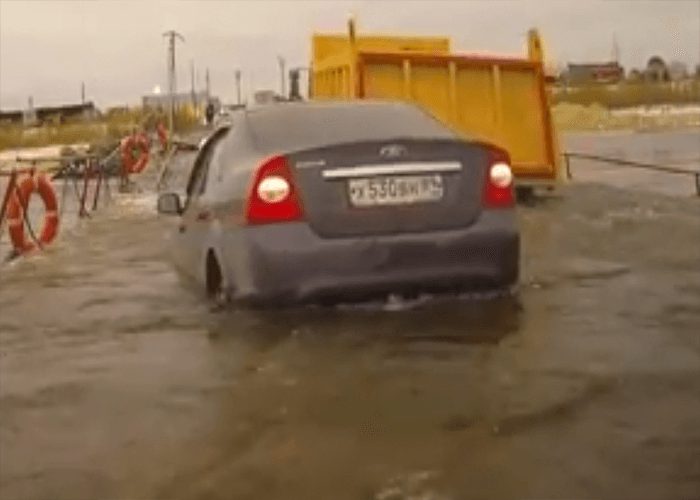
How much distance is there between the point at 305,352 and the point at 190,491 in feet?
7.29

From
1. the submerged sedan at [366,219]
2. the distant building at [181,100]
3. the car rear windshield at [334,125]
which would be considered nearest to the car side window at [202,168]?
the car rear windshield at [334,125]

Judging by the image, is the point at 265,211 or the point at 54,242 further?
the point at 54,242

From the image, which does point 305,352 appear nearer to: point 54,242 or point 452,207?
point 452,207

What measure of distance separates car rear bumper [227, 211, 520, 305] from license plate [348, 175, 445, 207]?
0.19m

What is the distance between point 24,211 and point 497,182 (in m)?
9.88

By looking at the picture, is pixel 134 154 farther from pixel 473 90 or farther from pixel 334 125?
pixel 334 125

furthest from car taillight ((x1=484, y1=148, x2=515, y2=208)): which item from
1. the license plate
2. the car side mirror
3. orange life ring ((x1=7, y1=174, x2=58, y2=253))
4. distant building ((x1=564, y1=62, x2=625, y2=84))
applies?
distant building ((x1=564, y1=62, x2=625, y2=84))

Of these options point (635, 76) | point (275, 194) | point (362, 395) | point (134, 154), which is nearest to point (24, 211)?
point (275, 194)

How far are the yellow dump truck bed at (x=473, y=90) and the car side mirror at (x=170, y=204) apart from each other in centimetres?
515

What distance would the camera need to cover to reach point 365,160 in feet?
22.8

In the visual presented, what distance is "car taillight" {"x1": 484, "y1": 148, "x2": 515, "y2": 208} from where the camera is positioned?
720cm

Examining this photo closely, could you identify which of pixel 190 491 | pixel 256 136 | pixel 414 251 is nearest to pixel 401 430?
pixel 190 491

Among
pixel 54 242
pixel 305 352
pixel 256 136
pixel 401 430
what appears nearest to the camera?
pixel 401 430

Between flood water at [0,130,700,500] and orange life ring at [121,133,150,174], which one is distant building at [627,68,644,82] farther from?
flood water at [0,130,700,500]
